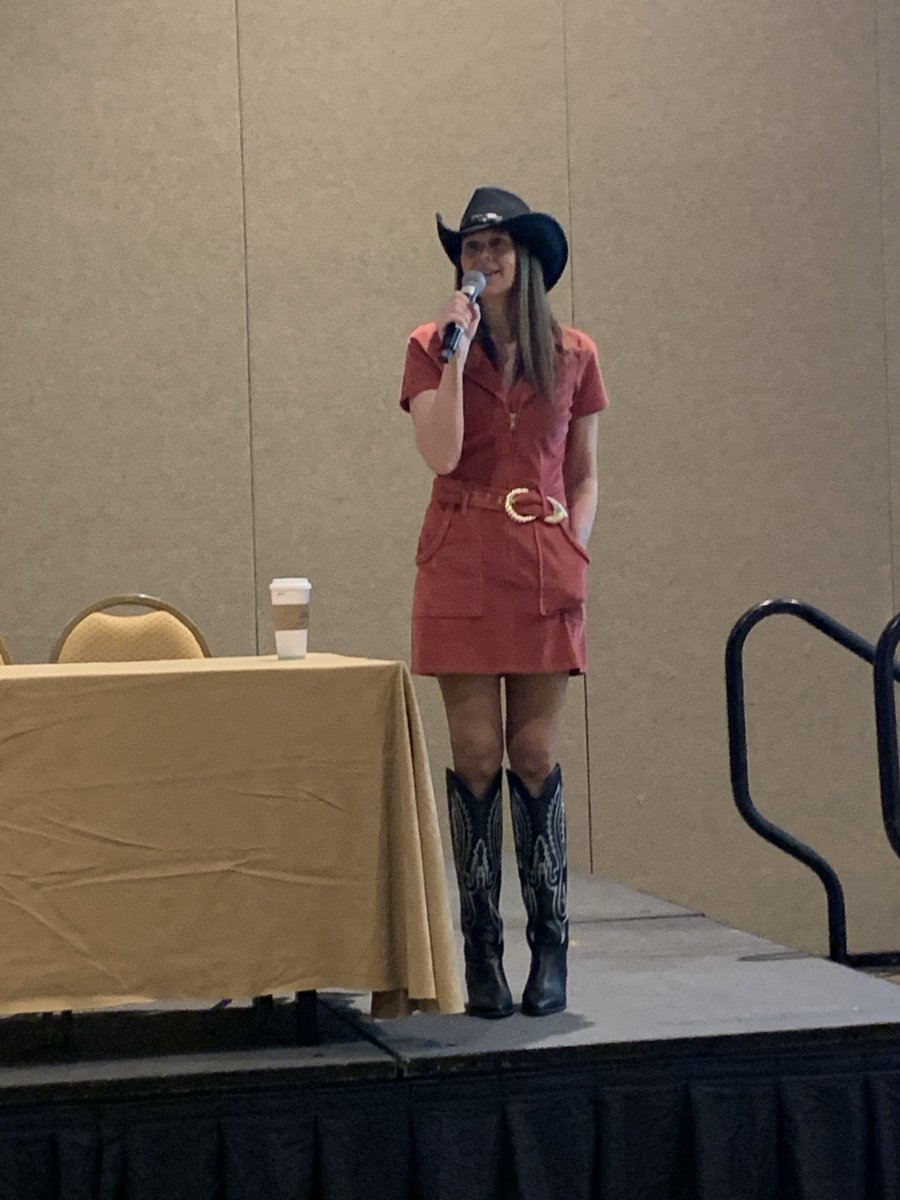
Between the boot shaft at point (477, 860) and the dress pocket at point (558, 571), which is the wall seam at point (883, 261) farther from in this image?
the boot shaft at point (477, 860)

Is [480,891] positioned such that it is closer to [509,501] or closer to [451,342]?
[509,501]

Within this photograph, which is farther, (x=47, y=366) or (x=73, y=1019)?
(x=47, y=366)

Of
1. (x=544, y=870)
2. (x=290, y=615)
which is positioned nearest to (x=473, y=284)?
(x=290, y=615)

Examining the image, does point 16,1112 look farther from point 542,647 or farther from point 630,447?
point 630,447

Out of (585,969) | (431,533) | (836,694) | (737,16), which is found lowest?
(585,969)

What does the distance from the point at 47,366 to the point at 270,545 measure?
858 mm

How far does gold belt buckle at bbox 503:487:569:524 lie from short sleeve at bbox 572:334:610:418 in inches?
7.9

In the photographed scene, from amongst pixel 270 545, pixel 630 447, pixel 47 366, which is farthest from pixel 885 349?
pixel 47 366

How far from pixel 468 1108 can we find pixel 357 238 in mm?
3347

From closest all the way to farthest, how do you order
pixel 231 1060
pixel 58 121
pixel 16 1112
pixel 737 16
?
pixel 16 1112
pixel 231 1060
pixel 58 121
pixel 737 16

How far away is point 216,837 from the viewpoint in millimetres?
2475

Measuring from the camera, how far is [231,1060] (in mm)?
2457

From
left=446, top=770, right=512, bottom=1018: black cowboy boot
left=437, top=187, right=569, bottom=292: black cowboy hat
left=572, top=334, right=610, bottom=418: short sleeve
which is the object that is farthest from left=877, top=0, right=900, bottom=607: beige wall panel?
left=446, top=770, right=512, bottom=1018: black cowboy boot

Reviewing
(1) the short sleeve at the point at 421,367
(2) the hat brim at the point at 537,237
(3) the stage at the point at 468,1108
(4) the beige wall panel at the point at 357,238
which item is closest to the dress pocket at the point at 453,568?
(1) the short sleeve at the point at 421,367
